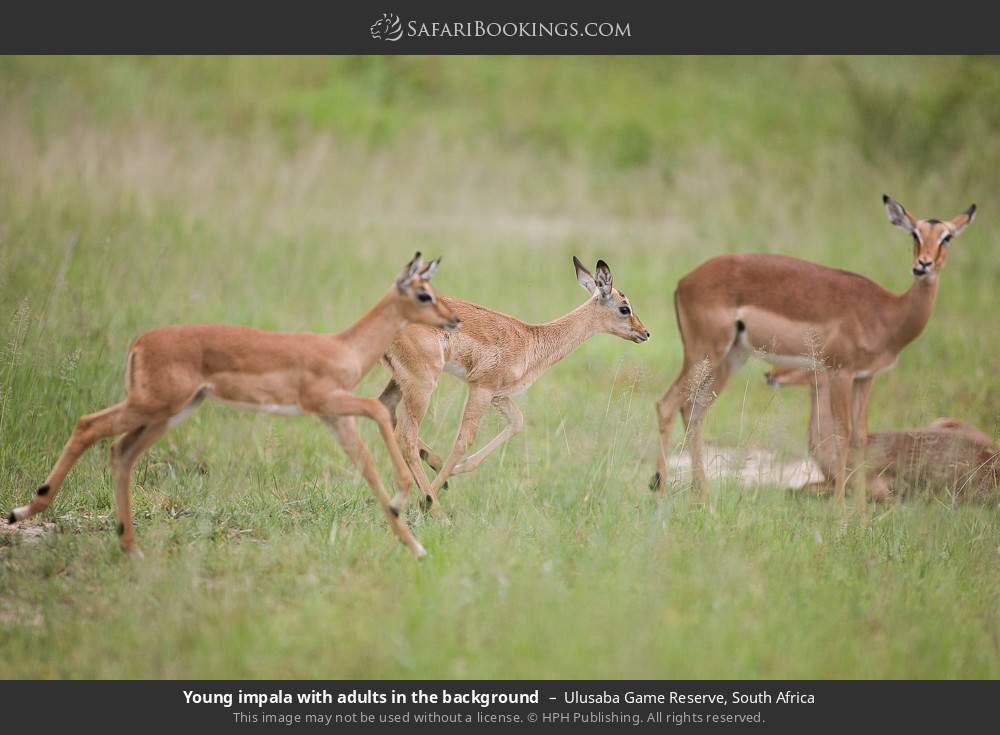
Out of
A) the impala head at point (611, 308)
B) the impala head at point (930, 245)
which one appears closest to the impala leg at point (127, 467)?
the impala head at point (611, 308)

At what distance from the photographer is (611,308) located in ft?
27.9

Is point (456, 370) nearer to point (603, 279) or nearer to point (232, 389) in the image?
point (603, 279)

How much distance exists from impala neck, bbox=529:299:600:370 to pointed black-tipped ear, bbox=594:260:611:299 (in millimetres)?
105

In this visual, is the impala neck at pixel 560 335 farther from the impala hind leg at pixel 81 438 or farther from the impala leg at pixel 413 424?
the impala hind leg at pixel 81 438

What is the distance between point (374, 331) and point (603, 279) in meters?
2.29

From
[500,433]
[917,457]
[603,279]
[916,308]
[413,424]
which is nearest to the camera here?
[413,424]

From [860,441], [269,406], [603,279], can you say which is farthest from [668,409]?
[269,406]

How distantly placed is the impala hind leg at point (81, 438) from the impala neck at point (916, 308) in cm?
555

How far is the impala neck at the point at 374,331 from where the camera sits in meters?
6.59

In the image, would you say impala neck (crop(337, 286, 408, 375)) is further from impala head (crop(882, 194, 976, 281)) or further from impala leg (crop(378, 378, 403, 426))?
impala head (crop(882, 194, 976, 281))

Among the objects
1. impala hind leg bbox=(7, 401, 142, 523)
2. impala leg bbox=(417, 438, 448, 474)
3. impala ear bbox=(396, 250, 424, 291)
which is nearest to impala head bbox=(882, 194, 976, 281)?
impala leg bbox=(417, 438, 448, 474)

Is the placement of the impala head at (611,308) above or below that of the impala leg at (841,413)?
above

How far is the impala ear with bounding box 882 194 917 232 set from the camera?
8938 millimetres

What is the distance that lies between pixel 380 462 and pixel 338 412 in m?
2.22
